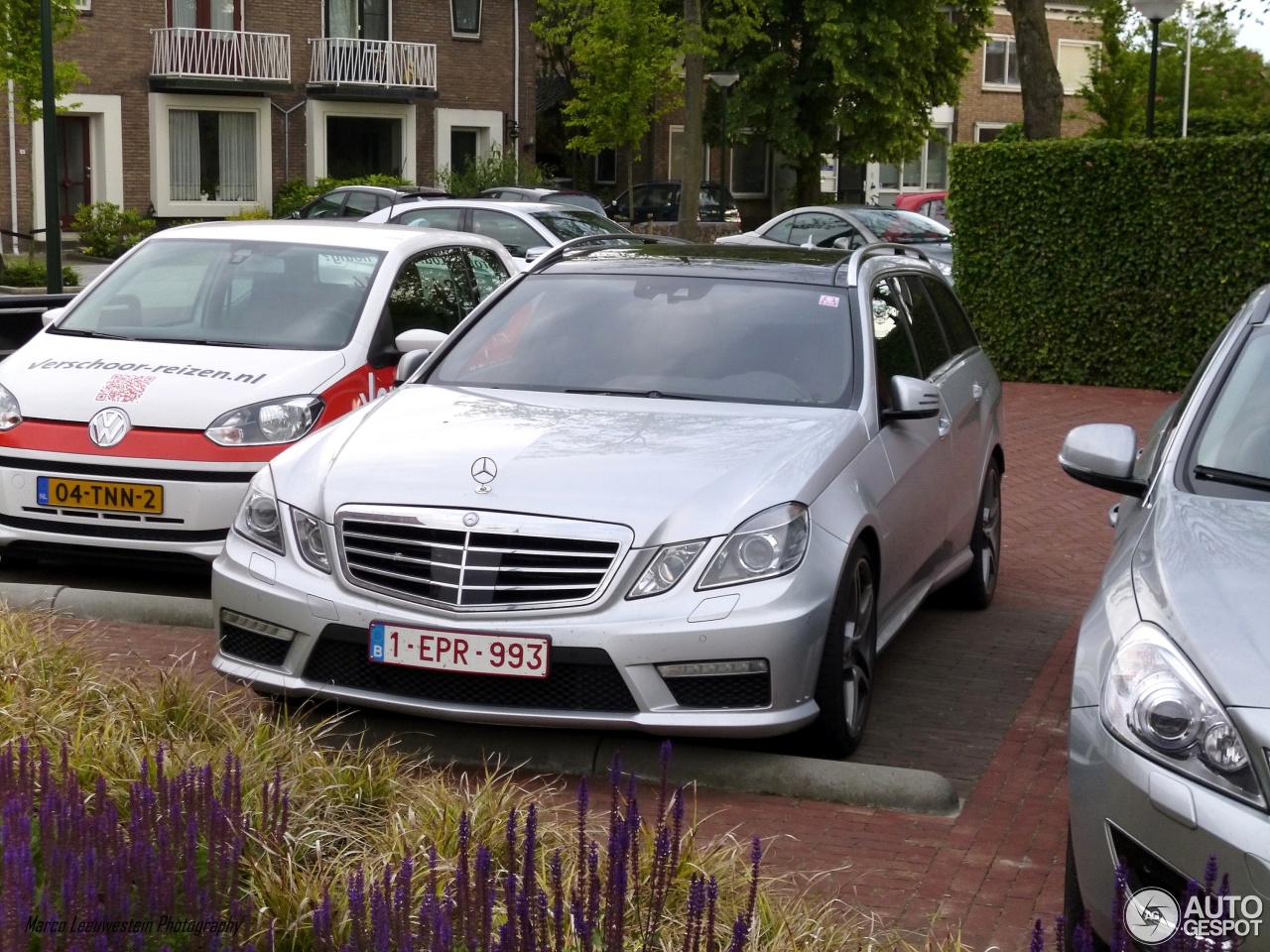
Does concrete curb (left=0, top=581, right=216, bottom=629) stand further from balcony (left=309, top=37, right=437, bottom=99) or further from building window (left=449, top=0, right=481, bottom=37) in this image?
building window (left=449, top=0, right=481, bottom=37)

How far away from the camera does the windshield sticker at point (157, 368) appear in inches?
302

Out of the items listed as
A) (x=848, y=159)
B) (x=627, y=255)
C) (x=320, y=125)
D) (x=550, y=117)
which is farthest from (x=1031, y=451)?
(x=550, y=117)

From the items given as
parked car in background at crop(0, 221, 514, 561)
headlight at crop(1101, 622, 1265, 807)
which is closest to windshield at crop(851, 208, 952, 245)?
parked car in background at crop(0, 221, 514, 561)

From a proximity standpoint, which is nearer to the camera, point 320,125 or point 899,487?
point 899,487

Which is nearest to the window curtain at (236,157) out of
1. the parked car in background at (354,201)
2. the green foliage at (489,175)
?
the green foliage at (489,175)

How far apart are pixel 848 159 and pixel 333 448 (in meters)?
37.0

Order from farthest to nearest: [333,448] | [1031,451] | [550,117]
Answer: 1. [550,117]
2. [1031,451]
3. [333,448]

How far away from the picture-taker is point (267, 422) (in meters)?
7.51

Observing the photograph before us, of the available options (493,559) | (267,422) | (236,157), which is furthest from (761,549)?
(236,157)

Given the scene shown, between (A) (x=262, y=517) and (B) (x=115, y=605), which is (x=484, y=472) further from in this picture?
(B) (x=115, y=605)

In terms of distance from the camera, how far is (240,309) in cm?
845

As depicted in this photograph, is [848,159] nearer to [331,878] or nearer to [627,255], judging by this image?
[627,255]

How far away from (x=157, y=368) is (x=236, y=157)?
34.8m

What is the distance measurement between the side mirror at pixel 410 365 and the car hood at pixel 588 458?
52 cm
